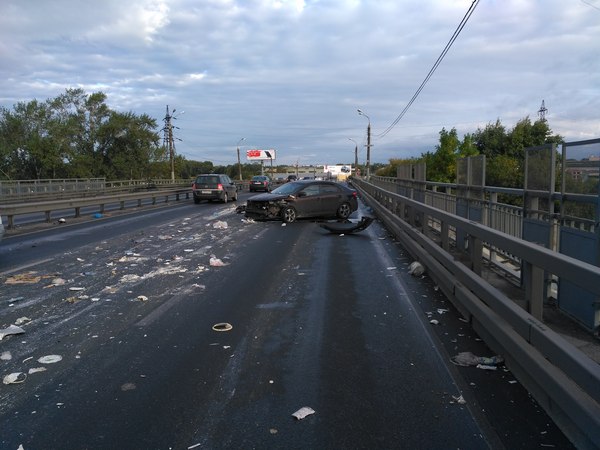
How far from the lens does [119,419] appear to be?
367cm

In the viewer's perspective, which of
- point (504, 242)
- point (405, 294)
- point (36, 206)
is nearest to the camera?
point (504, 242)

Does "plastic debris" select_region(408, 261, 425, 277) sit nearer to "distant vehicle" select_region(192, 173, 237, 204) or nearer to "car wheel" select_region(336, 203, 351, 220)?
"car wheel" select_region(336, 203, 351, 220)

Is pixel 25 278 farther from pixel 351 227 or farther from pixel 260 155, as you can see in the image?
pixel 260 155

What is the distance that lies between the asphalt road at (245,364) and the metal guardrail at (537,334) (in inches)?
7.1

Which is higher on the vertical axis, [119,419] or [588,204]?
[588,204]

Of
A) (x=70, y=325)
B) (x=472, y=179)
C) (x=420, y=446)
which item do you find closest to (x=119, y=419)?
(x=420, y=446)

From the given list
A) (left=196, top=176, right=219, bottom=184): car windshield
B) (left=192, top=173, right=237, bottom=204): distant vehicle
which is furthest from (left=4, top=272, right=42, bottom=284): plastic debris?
(left=196, top=176, right=219, bottom=184): car windshield

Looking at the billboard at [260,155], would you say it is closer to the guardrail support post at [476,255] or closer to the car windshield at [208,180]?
the car windshield at [208,180]

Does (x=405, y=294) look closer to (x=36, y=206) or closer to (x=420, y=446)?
(x=420, y=446)

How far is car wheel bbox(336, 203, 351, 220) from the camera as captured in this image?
19391 mm

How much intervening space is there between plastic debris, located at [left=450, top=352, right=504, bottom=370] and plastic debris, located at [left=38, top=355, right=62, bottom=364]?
12.2ft

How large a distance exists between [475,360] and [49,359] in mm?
3976

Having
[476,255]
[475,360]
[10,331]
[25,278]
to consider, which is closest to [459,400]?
[475,360]

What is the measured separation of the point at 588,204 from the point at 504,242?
1.19m
